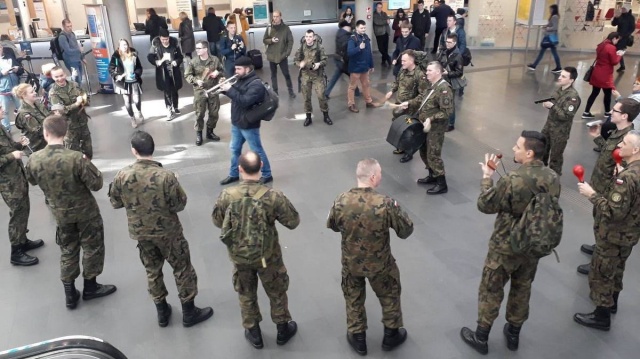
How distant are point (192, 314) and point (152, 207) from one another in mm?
1006

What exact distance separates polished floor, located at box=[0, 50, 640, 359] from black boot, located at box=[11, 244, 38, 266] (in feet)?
0.22

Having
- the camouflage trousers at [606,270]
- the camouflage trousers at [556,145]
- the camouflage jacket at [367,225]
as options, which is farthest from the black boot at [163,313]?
the camouflage trousers at [556,145]

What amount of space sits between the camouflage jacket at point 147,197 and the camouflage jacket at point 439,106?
3275 millimetres

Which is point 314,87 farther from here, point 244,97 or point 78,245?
point 78,245

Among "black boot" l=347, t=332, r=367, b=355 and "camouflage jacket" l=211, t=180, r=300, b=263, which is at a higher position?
"camouflage jacket" l=211, t=180, r=300, b=263

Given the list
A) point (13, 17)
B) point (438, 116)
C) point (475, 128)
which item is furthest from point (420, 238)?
point (13, 17)

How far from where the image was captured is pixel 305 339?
3920 mm

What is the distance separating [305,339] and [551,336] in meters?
1.90

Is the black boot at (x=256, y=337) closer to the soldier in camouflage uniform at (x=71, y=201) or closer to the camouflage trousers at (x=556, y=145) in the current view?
the soldier in camouflage uniform at (x=71, y=201)

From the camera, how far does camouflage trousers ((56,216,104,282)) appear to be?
4.20 meters

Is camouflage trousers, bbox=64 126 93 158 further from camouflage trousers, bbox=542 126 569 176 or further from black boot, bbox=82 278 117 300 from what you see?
camouflage trousers, bbox=542 126 569 176

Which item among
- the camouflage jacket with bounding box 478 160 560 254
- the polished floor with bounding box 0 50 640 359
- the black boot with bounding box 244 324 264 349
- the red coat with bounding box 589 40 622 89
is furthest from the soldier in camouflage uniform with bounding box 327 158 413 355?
the red coat with bounding box 589 40 622 89

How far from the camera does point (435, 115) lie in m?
5.85

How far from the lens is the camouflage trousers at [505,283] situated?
3.44m
